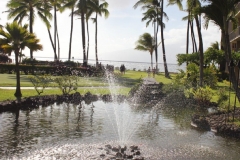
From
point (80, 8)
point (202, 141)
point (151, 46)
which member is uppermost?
point (80, 8)

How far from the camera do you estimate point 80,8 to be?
1738 inches

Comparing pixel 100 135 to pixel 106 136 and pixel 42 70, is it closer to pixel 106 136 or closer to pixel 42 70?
pixel 106 136

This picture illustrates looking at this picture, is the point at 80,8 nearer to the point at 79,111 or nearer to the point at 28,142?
the point at 79,111

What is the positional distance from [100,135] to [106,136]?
10.6 inches

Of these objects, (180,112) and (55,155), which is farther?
(180,112)

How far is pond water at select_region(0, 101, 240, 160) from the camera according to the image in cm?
1038

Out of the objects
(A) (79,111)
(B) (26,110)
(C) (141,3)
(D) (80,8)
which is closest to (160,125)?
(A) (79,111)

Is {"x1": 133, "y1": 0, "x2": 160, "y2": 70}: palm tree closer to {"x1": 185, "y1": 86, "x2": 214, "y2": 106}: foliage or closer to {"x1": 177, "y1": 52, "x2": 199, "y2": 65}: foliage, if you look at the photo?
{"x1": 177, "y1": 52, "x2": 199, "y2": 65}: foliage

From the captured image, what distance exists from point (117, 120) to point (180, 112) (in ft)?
14.6

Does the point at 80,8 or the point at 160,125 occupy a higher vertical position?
the point at 80,8

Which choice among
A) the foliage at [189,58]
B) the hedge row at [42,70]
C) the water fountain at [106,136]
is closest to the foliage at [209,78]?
the foliage at [189,58]

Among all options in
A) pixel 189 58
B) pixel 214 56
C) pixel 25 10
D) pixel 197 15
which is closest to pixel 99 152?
pixel 197 15

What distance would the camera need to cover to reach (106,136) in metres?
12.5

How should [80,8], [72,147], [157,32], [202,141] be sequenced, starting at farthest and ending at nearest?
[157,32], [80,8], [202,141], [72,147]
